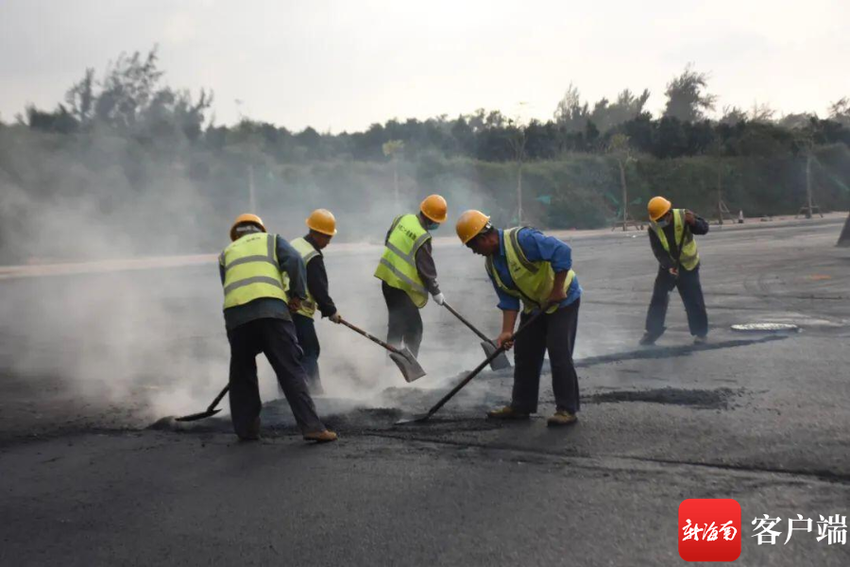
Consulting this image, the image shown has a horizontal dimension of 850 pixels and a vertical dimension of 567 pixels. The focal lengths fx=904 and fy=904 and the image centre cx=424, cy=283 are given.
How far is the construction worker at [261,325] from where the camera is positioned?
532 cm

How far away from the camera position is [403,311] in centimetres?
732

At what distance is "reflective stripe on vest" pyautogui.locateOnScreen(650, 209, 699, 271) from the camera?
862 cm

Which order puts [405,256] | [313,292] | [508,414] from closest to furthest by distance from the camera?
[508,414] → [313,292] → [405,256]

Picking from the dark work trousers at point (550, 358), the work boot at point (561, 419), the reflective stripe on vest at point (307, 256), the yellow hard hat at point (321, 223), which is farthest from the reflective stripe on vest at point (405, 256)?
the work boot at point (561, 419)

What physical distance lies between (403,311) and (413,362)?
0.71 metres

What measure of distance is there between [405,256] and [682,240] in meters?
3.03

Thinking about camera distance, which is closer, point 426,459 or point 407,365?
point 426,459

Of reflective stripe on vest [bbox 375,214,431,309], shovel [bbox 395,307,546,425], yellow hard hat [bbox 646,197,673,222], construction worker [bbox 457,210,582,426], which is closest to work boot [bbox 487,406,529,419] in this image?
construction worker [bbox 457,210,582,426]

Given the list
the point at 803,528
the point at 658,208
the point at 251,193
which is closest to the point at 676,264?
the point at 658,208

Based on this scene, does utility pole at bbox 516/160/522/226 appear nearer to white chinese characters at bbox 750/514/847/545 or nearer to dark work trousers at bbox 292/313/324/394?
dark work trousers at bbox 292/313/324/394

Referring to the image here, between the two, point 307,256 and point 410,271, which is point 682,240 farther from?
point 307,256

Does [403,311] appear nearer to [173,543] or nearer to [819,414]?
[819,414]

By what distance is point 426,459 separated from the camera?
4.78 meters

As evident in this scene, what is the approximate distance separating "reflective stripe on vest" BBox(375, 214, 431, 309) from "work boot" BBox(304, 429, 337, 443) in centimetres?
214
